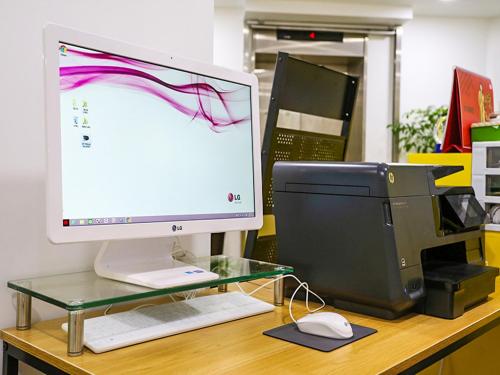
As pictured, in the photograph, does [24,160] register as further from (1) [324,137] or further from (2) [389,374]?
(1) [324,137]

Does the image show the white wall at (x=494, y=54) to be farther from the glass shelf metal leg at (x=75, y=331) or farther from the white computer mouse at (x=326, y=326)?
the glass shelf metal leg at (x=75, y=331)

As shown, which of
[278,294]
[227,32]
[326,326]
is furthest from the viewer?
[227,32]

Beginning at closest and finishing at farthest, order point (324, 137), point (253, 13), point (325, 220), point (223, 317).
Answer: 1. point (223, 317)
2. point (325, 220)
3. point (324, 137)
4. point (253, 13)

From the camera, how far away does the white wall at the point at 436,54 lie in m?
4.45

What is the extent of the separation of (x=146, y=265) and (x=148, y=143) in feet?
0.84

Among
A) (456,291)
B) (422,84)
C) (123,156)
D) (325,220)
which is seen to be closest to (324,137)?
(325,220)

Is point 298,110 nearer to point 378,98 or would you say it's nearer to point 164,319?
point 164,319

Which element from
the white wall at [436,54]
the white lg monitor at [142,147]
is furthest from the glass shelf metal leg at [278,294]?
the white wall at [436,54]

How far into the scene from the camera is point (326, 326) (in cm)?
96

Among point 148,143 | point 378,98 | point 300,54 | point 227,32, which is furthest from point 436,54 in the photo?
point 148,143

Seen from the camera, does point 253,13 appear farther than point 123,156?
Yes

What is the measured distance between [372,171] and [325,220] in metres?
0.16

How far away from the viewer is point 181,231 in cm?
103

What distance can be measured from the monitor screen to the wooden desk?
0.75ft
